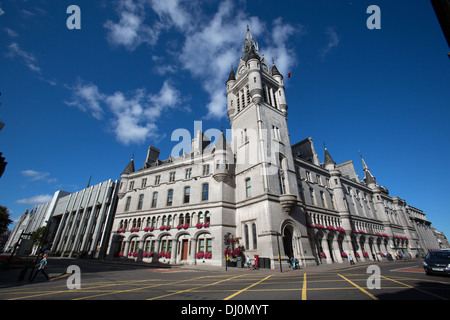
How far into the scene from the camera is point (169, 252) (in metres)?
26.3

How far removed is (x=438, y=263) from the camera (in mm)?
11203

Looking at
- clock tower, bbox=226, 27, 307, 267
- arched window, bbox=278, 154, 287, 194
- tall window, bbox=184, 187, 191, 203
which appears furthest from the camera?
tall window, bbox=184, 187, 191, 203

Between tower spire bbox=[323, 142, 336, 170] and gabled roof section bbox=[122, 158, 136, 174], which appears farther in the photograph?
gabled roof section bbox=[122, 158, 136, 174]

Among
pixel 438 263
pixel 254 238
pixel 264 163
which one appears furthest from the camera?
pixel 264 163

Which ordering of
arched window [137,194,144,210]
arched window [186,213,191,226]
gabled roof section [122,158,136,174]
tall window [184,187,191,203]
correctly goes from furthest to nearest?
gabled roof section [122,158,136,174]
arched window [137,194,144,210]
tall window [184,187,191,203]
arched window [186,213,191,226]

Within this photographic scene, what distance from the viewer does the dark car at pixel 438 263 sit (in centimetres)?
1090

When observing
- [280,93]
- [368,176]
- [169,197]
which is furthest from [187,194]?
[368,176]

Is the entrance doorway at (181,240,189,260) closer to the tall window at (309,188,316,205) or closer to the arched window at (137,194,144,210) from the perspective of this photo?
the arched window at (137,194,144,210)

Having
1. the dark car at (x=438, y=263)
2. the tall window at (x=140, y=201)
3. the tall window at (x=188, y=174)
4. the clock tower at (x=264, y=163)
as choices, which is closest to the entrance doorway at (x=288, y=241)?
the clock tower at (x=264, y=163)

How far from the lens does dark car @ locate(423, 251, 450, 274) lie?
429 inches

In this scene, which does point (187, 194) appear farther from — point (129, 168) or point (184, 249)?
point (129, 168)

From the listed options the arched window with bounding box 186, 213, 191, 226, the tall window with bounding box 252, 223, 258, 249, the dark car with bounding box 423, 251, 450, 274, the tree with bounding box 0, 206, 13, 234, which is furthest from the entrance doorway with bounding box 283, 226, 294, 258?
the tree with bounding box 0, 206, 13, 234

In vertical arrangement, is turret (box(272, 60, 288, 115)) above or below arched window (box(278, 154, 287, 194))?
above
